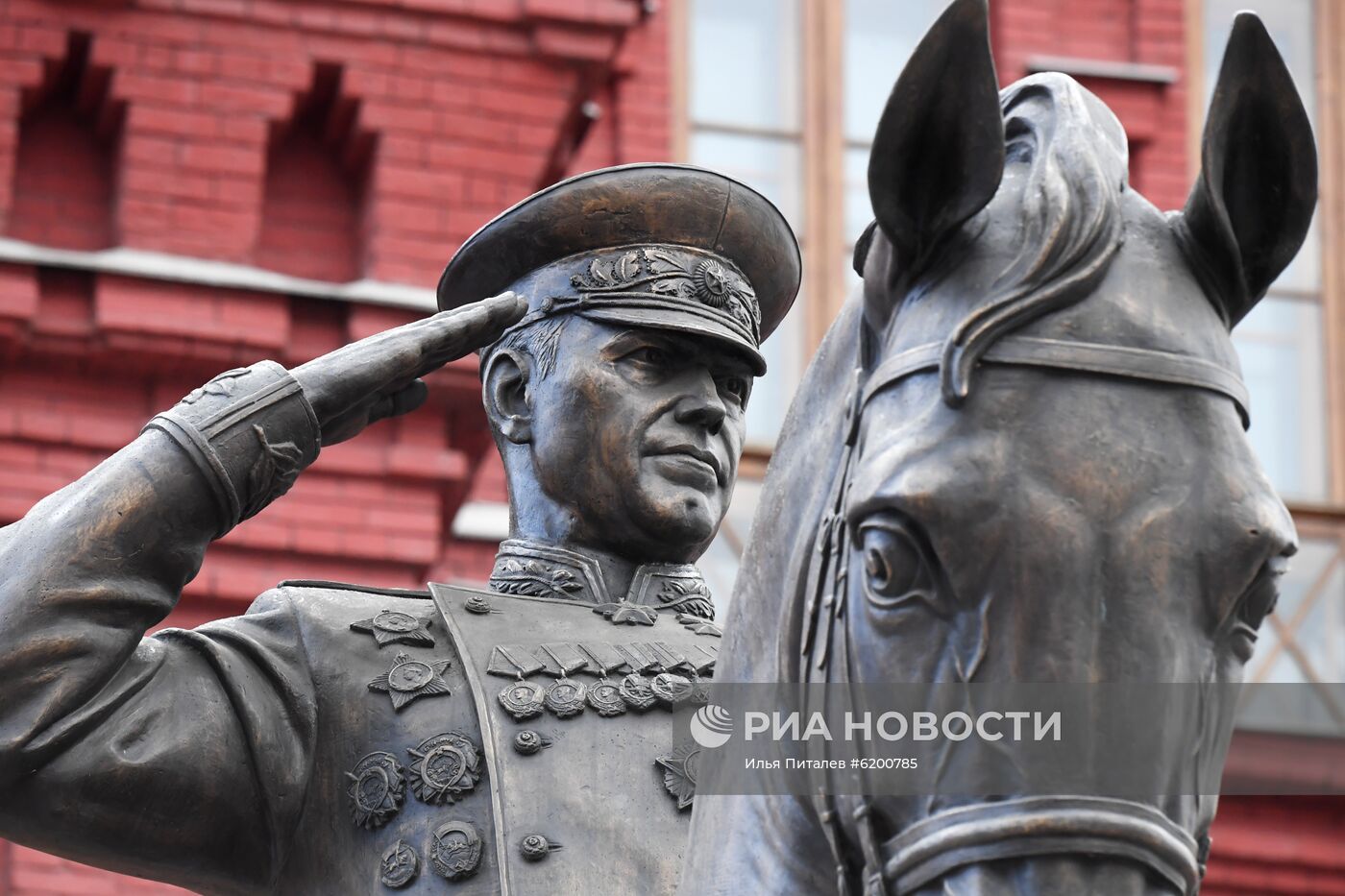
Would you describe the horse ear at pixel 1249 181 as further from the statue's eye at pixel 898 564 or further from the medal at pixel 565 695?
the medal at pixel 565 695

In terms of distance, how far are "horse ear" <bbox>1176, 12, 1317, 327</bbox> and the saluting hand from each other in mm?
1514

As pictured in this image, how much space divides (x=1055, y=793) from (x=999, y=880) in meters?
0.08

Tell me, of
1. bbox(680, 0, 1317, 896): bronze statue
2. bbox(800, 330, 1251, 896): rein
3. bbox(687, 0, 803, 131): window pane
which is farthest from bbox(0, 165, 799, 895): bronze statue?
bbox(687, 0, 803, 131): window pane

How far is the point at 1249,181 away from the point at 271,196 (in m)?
9.51

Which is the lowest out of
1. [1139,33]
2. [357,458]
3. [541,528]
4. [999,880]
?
[999,880]

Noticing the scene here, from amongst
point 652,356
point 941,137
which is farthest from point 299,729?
point 941,137

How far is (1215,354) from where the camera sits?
9.61ft

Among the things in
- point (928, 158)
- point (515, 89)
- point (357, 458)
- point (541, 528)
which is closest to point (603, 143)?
point (515, 89)

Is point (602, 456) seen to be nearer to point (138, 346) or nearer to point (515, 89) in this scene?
point (138, 346)

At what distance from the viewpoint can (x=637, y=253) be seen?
186 inches

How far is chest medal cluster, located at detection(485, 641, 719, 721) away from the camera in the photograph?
4.35 m

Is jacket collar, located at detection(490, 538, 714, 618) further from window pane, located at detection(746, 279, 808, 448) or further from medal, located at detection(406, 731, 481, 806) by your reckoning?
window pane, located at detection(746, 279, 808, 448)

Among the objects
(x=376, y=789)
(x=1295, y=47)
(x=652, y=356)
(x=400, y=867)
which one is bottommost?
(x=400, y=867)

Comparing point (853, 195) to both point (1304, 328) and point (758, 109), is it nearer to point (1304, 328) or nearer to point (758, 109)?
point (758, 109)
